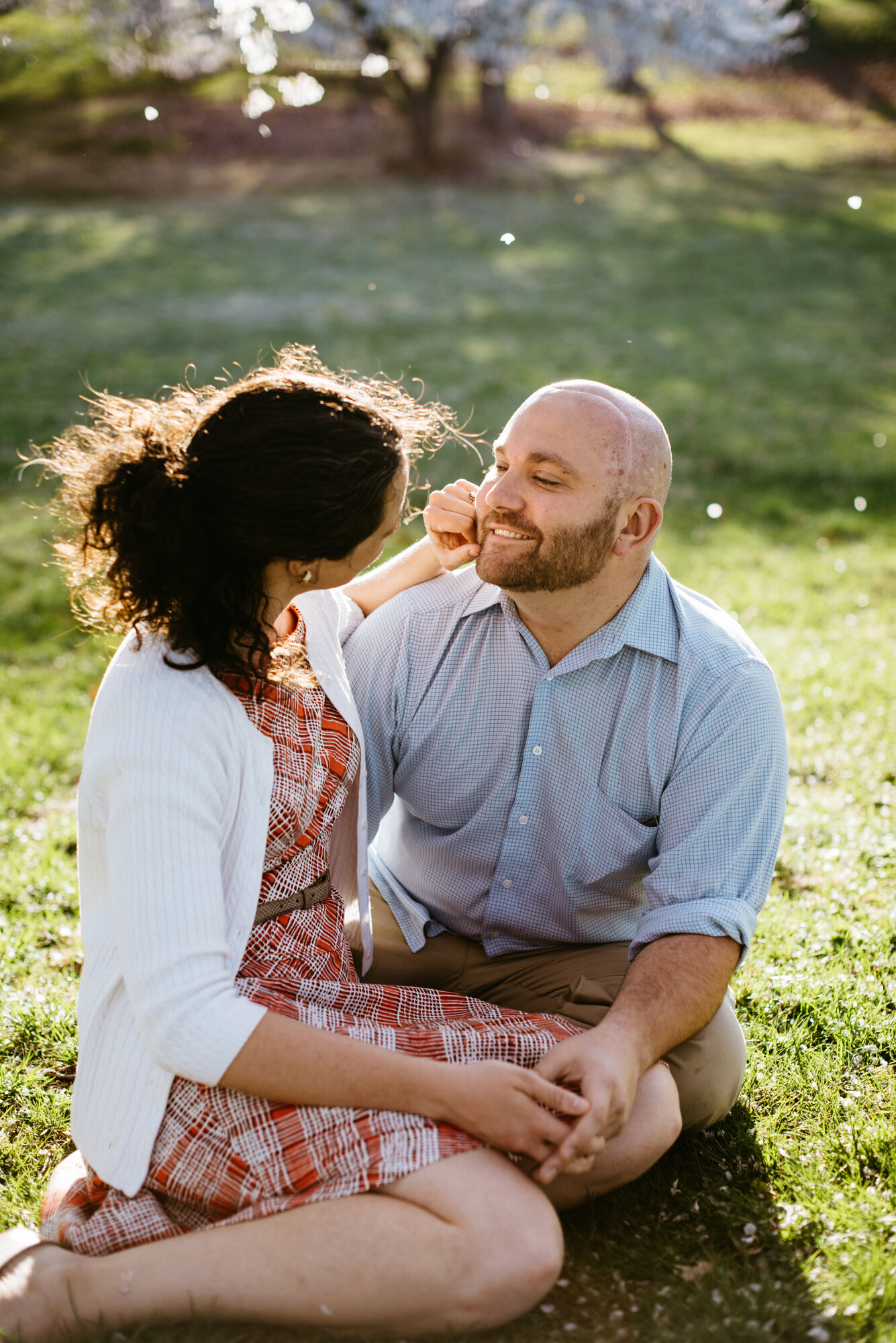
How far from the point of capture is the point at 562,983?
122 inches

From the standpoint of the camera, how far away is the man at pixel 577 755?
279 cm

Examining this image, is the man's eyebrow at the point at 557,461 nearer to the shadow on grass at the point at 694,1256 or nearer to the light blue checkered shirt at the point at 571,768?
the light blue checkered shirt at the point at 571,768

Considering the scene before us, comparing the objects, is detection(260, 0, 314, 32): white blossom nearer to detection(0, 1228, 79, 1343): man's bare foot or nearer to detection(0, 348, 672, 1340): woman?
detection(0, 348, 672, 1340): woman

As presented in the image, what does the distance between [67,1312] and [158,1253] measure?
8.4 inches

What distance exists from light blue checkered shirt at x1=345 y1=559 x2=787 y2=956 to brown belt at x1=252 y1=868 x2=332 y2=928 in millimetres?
534

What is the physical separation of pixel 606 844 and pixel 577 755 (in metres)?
0.25

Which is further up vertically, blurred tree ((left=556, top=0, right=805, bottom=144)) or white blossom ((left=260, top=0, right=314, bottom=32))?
white blossom ((left=260, top=0, right=314, bottom=32))

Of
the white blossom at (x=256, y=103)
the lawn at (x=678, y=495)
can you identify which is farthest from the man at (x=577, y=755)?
the white blossom at (x=256, y=103)

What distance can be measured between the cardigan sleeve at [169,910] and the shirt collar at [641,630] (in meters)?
1.19

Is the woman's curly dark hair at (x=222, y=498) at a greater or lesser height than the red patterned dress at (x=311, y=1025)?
greater

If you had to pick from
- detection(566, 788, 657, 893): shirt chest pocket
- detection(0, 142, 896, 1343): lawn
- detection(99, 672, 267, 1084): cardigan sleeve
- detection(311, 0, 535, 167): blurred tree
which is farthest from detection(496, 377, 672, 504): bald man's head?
detection(311, 0, 535, 167): blurred tree

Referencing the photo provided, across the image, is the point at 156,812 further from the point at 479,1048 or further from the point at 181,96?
the point at 181,96

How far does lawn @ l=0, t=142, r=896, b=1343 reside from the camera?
2697 millimetres

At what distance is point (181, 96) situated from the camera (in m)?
20.6
